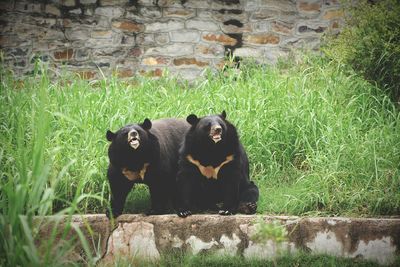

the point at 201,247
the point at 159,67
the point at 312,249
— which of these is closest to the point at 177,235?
the point at 201,247

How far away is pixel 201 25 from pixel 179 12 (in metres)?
0.40

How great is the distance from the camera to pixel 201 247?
14.6ft

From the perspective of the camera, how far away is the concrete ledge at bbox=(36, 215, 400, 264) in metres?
4.25

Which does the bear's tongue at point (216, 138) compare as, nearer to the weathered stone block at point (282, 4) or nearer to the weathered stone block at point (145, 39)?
the weathered stone block at point (145, 39)

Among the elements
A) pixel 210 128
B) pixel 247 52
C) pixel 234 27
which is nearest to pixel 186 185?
pixel 210 128

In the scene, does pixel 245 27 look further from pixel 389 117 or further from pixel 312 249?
pixel 312 249

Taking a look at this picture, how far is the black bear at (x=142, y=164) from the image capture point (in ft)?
14.2

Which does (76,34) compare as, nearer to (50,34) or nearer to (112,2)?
(50,34)

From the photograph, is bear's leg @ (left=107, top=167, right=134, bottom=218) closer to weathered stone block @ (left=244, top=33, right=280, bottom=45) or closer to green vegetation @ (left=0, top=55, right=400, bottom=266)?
green vegetation @ (left=0, top=55, right=400, bottom=266)

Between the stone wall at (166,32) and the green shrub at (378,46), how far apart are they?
239 cm

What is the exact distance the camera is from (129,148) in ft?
14.1

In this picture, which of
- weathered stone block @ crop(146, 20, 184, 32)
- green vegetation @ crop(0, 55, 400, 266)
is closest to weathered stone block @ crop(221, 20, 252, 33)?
weathered stone block @ crop(146, 20, 184, 32)

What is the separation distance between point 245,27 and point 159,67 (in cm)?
147

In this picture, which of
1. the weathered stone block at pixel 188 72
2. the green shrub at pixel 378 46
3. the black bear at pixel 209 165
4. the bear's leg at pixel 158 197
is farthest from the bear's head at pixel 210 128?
the weathered stone block at pixel 188 72
